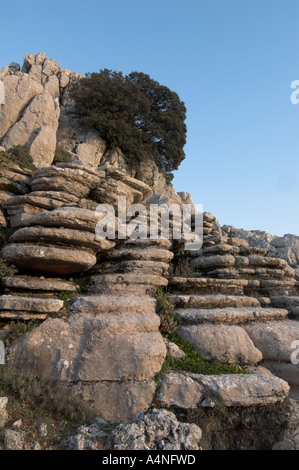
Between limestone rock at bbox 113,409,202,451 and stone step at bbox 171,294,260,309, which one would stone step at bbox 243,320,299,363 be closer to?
stone step at bbox 171,294,260,309

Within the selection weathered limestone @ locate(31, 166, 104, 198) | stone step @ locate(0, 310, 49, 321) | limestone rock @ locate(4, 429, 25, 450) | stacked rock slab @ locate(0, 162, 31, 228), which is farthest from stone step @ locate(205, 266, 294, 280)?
stacked rock slab @ locate(0, 162, 31, 228)

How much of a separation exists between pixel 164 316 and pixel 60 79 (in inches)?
1452

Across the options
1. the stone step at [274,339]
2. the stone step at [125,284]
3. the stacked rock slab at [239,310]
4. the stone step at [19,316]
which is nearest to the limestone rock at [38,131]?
the stone step at [125,284]

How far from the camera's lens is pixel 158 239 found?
9.46 m

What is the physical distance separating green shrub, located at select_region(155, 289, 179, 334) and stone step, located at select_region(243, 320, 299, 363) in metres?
2.03

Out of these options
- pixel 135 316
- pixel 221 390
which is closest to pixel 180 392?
pixel 221 390

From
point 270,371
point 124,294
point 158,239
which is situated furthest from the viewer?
point 158,239

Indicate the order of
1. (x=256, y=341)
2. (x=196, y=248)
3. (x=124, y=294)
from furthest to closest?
(x=196, y=248)
(x=124, y=294)
(x=256, y=341)

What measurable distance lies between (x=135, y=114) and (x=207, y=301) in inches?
1170

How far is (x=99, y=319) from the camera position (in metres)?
6.09

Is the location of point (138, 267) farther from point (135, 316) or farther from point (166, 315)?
point (135, 316)

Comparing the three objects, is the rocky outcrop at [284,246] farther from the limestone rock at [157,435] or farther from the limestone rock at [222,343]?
the limestone rock at [157,435]
